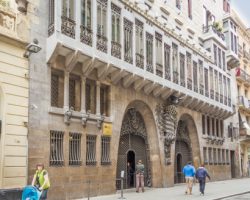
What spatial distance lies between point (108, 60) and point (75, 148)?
14.1ft

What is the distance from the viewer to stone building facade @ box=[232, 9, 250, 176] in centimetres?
3906

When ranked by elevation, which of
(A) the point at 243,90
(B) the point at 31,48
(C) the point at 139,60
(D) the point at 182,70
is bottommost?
(B) the point at 31,48

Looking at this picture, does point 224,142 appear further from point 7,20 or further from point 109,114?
point 7,20

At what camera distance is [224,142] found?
114 feet

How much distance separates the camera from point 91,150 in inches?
721

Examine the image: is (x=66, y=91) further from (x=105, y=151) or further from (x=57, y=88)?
(x=105, y=151)

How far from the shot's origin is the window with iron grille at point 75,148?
17078 mm

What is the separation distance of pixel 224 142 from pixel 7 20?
24.8m

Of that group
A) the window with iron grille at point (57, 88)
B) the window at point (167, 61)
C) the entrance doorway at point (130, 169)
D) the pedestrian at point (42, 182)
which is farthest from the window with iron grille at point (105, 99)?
the pedestrian at point (42, 182)

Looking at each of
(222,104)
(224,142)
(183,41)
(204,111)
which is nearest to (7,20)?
(183,41)

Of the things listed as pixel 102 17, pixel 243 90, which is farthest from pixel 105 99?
pixel 243 90

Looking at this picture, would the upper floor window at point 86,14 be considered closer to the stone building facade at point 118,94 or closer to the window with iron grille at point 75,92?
the stone building facade at point 118,94

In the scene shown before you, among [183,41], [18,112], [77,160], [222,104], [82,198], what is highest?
[183,41]

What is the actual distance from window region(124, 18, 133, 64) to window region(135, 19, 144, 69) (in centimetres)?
57
